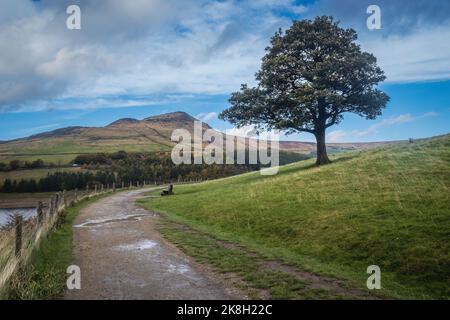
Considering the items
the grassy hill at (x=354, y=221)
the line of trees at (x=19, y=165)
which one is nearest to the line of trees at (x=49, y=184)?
the line of trees at (x=19, y=165)

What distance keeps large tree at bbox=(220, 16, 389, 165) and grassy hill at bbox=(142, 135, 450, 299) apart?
9.65m

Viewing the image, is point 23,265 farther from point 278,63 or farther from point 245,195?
point 278,63

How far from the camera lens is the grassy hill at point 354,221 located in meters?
13.0

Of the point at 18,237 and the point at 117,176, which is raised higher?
the point at 18,237

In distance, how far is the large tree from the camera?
40.2 meters

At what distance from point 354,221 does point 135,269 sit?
1044 centimetres

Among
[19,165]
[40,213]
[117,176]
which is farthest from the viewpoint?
[19,165]

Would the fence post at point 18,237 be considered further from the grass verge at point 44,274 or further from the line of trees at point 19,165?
the line of trees at point 19,165

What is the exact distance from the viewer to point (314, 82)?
1606 inches

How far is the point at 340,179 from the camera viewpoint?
29.0 metres

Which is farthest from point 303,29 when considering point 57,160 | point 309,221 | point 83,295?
point 57,160

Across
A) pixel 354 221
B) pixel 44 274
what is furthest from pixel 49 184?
pixel 354 221

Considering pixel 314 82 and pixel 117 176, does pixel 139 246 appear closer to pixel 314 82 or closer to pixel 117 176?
pixel 314 82

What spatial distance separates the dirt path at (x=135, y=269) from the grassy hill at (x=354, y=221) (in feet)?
4.72
